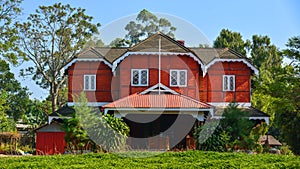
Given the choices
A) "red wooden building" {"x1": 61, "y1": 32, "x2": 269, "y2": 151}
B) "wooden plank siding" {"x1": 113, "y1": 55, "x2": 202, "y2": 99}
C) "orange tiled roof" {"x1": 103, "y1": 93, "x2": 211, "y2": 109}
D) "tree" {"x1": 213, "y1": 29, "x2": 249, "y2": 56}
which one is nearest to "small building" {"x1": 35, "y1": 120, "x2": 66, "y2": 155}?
"red wooden building" {"x1": 61, "y1": 32, "x2": 269, "y2": 151}

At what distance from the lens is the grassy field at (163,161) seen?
1546 centimetres

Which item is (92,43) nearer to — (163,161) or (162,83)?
(162,83)

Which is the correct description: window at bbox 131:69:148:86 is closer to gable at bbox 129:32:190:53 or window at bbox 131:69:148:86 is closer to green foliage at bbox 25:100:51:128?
gable at bbox 129:32:190:53

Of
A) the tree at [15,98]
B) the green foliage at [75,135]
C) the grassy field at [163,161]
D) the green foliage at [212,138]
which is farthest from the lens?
the tree at [15,98]

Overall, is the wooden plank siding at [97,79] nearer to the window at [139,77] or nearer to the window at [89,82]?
the window at [89,82]

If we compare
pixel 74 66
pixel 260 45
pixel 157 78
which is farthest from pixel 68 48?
pixel 260 45

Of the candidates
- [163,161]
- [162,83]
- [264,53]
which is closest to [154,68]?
[162,83]

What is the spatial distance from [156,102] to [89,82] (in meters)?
6.71

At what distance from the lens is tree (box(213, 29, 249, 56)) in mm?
49084

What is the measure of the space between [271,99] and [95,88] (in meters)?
10.9

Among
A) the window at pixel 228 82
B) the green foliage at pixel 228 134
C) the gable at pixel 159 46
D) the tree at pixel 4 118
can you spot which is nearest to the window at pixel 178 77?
the gable at pixel 159 46

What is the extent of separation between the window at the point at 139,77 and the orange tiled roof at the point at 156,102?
71.7 inches

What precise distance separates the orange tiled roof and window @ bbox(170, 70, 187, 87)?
6.35 feet

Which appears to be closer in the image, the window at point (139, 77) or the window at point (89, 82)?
the window at point (139, 77)
